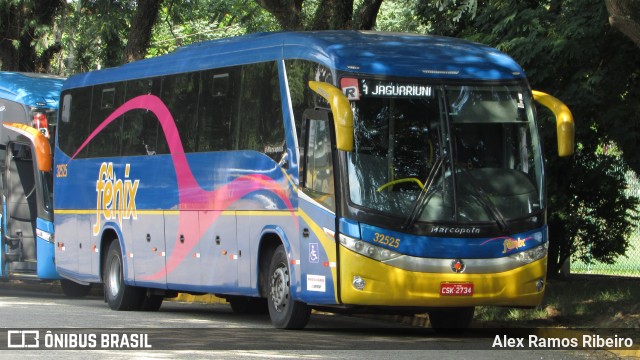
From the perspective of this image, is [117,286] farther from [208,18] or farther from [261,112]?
[208,18]

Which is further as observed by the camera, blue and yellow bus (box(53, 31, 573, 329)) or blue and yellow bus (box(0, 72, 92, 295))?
blue and yellow bus (box(0, 72, 92, 295))

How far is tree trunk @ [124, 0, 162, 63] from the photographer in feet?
91.5

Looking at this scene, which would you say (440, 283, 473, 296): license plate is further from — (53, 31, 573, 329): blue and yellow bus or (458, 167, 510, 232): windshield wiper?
(458, 167, 510, 232): windshield wiper

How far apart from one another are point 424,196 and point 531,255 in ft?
4.86

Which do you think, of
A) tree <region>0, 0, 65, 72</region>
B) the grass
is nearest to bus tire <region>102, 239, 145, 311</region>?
the grass

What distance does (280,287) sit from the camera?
626 inches

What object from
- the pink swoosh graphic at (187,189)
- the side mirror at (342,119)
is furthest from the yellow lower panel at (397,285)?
the pink swoosh graphic at (187,189)

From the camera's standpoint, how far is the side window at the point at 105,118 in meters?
21.0

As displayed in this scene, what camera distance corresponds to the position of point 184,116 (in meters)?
18.8

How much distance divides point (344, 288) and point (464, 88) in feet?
8.93

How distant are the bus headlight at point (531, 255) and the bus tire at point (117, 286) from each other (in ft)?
25.8

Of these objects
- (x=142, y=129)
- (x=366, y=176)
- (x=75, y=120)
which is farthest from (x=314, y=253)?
(x=75, y=120)

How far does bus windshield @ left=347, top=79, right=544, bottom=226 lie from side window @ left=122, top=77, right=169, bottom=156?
17.8 ft

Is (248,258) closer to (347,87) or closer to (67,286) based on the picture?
Answer: (347,87)
